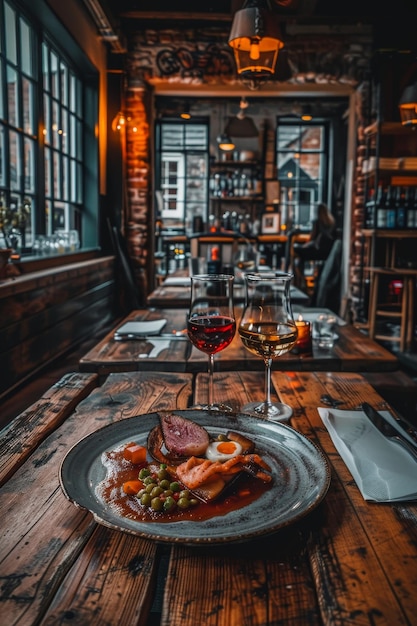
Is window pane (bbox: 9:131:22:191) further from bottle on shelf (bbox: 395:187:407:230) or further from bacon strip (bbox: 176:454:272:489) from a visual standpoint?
bottle on shelf (bbox: 395:187:407:230)

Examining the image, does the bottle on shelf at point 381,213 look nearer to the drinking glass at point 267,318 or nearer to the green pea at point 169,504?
the drinking glass at point 267,318

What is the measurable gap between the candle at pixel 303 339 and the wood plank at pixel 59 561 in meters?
1.07

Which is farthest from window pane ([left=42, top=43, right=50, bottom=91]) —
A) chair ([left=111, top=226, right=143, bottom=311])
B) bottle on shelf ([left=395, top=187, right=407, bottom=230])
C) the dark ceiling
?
bottle on shelf ([left=395, top=187, right=407, bottom=230])

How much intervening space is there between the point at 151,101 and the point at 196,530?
682 centimetres

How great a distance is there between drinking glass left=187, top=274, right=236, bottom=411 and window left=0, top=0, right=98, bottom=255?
2.50 m

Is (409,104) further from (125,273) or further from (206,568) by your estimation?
(206,568)

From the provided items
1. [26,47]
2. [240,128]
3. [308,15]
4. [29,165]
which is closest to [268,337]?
[29,165]

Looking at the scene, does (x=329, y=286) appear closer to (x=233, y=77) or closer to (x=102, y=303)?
(x=102, y=303)

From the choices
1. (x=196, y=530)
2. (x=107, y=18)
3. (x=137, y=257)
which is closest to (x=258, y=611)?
(x=196, y=530)

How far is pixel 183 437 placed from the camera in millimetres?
833

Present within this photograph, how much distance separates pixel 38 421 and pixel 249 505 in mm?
513

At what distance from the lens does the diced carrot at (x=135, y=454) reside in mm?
811

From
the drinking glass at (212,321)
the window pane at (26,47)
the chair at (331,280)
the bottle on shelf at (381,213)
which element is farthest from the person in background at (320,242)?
the drinking glass at (212,321)

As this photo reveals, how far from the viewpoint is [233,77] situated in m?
6.56
